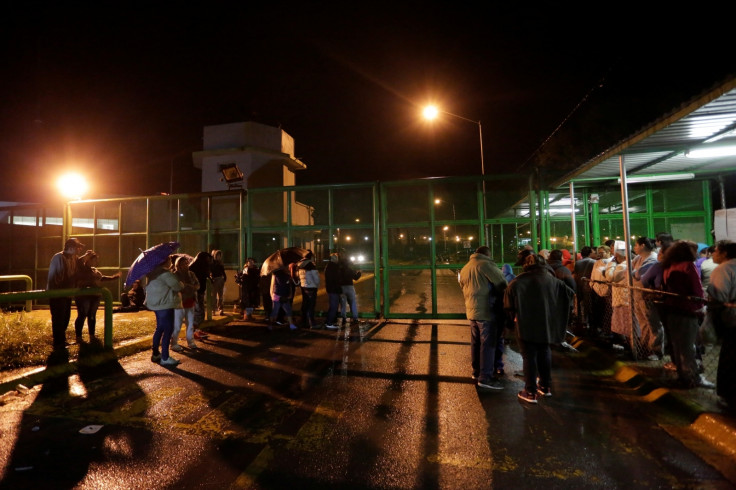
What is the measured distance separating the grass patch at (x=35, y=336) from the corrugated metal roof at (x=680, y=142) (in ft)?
Answer: 32.1

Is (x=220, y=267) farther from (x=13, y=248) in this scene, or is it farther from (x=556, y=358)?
(x=13, y=248)

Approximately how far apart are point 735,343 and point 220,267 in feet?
31.9

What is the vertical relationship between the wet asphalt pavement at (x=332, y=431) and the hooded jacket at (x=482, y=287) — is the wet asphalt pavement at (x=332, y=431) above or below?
below

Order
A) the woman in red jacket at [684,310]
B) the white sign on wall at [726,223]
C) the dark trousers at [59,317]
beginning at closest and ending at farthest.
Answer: the woman in red jacket at [684,310], the dark trousers at [59,317], the white sign on wall at [726,223]

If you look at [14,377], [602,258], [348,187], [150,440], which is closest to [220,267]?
[348,187]

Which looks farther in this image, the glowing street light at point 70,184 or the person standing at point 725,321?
the glowing street light at point 70,184

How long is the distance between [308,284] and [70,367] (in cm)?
462

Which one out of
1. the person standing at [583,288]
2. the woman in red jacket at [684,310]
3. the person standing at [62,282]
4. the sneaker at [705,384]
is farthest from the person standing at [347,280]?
the sneaker at [705,384]

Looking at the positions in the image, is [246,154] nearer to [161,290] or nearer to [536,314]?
[161,290]

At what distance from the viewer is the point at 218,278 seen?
10289mm

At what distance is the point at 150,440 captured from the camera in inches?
141

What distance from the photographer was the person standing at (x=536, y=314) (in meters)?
4.38

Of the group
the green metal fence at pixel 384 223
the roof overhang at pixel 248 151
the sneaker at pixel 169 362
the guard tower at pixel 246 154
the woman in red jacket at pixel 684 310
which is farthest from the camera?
the guard tower at pixel 246 154

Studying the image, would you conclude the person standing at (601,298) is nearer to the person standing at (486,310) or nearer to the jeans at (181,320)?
the person standing at (486,310)
